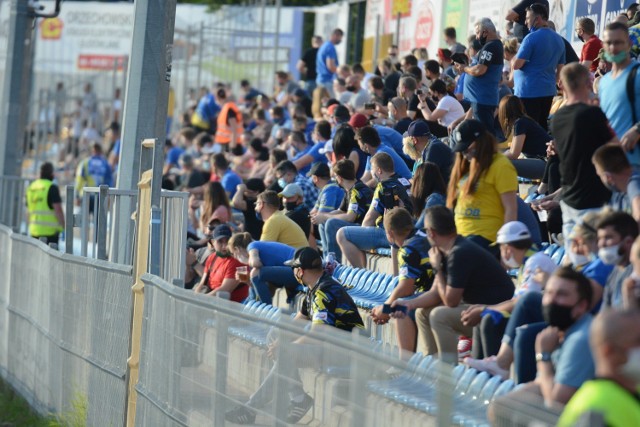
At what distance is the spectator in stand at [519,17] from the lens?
49.3 ft

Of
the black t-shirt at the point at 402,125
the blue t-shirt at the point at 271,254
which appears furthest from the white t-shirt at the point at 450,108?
the blue t-shirt at the point at 271,254

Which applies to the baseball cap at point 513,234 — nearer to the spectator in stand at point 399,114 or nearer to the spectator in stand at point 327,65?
the spectator in stand at point 399,114

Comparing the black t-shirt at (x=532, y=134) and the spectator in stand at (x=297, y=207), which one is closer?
the black t-shirt at (x=532, y=134)

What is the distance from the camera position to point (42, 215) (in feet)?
67.9

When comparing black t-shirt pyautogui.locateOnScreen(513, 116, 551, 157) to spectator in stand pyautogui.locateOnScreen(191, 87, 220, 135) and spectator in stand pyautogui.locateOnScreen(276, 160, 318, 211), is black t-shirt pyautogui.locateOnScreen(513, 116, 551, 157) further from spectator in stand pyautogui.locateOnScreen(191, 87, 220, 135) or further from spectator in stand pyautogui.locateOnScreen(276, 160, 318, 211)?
spectator in stand pyautogui.locateOnScreen(191, 87, 220, 135)

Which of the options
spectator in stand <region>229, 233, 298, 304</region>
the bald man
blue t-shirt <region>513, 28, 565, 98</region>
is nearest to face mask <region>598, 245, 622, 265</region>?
the bald man

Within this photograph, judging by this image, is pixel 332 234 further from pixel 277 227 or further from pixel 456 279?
pixel 456 279

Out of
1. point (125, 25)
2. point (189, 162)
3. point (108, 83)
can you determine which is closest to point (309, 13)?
point (108, 83)

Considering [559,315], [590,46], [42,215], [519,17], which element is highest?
[519,17]

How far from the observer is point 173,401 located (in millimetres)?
7465

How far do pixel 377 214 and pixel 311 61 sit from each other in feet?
44.8

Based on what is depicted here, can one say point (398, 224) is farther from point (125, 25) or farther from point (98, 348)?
point (125, 25)

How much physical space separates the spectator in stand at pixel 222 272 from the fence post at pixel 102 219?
232 centimetres

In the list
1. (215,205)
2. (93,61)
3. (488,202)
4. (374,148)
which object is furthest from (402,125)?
(93,61)
